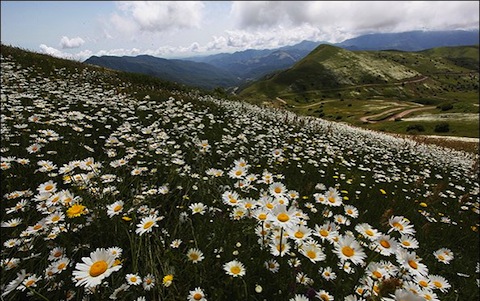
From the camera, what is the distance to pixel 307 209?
4723 millimetres

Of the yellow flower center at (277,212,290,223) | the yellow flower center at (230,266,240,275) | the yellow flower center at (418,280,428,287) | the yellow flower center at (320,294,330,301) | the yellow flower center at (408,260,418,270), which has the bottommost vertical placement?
the yellow flower center at (320,294,330,301)

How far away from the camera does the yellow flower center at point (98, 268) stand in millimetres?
1724

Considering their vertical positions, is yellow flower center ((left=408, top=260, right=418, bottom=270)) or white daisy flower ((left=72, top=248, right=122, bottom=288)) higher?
white daisy flower ((left=72, top=248, right=122, bottom=288))

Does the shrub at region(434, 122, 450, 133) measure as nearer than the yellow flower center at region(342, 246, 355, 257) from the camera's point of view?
No

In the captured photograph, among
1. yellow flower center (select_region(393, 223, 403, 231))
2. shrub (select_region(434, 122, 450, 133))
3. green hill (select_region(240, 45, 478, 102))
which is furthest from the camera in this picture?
green hill (select_region(240, 45, 478, 102))

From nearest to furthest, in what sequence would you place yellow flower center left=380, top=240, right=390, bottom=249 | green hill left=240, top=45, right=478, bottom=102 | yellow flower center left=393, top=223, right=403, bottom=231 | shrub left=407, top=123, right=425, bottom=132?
yellow flower center left=380, top=240, right=390, bottom=249
yellow flower center left=393, top=223, right=403, bottom=231
shrub left=407, top=123, right=425, bottom=132
green hill left=240, top=45, right=478, bottom=102

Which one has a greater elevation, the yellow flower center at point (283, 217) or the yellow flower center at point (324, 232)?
the yellow flower center at point (283, 217)

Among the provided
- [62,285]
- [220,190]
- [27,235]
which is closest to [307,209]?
[220,190]

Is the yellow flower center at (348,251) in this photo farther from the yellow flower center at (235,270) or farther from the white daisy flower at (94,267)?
the white daisy flower at (94,267)

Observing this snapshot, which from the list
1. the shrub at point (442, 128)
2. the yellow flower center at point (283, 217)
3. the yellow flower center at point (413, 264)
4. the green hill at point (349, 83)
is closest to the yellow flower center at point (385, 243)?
the yellow flower center at point (413, 264)

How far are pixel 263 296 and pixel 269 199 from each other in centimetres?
93

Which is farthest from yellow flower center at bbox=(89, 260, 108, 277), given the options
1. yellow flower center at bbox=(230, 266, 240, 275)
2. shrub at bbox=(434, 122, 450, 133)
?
shrub at bbox=(434, 122, 450, 133)

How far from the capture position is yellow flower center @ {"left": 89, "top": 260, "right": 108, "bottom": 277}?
172cm

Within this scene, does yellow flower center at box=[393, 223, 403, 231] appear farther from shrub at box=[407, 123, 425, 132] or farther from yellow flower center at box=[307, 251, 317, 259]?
shrub at box=[407, 123, 425, 132]
